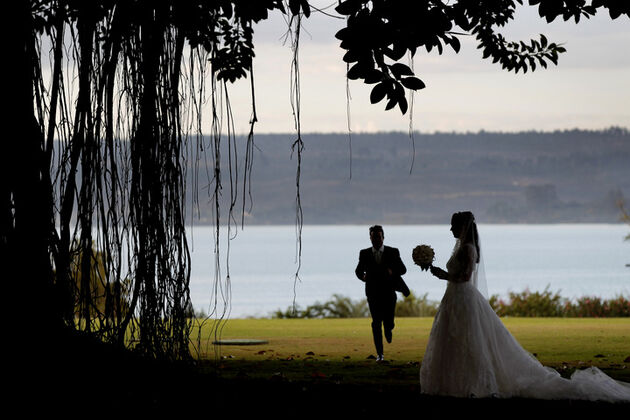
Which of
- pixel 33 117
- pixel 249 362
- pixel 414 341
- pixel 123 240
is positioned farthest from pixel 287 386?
pixel 414 341

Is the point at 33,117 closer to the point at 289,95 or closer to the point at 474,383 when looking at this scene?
the point at 289,95

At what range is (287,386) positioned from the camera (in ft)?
20.3

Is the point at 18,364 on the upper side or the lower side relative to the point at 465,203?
lower

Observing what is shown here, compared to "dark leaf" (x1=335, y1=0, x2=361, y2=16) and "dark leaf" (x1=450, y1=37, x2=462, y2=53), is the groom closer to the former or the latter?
"dark leaf" (x1=450, y1=37, x2=462, y2=53)

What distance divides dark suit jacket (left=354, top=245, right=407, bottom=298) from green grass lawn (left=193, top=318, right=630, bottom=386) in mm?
850

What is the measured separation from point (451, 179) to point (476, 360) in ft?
446

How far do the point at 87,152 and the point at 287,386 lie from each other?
6.92 ft

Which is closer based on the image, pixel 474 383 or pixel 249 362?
pixel 474 383

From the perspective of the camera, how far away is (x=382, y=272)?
32.8 feet

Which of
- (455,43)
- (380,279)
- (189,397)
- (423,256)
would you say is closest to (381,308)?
(380,279)

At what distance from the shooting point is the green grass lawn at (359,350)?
30.0 feet

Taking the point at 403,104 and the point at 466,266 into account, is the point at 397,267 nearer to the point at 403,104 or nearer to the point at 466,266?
the point at 466,266

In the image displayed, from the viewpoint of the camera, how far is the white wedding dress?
698 centimetres

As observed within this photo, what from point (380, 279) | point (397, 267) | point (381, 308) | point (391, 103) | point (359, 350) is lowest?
point (359, 350)
